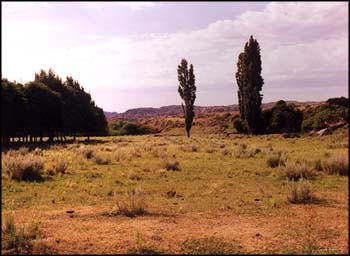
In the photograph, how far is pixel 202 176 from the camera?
16.4 meters

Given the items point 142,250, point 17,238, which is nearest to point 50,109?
point 17,238

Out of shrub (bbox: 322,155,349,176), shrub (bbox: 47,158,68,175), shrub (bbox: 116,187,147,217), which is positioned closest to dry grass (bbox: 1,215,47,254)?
shrub (bbox: 116,187,147,217)

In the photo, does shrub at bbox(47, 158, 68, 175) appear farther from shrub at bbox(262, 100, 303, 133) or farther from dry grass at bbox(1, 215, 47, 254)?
shrub at bbox(262, 100, 303, 133)

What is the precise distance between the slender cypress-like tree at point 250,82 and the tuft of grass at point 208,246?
4163 centimetres

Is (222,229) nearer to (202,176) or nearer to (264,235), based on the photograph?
(264,235)

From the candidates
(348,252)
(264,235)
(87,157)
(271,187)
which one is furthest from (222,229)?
(87,157)

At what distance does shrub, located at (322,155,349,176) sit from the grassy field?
0.13 ft

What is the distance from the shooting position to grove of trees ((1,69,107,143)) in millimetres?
39719

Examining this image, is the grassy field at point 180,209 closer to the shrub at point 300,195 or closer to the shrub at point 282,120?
the shrub at point 300,195

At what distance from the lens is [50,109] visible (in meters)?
44.7

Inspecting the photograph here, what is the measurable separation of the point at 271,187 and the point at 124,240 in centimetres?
746

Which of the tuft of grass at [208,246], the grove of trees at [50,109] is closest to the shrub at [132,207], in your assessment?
the tuft of grass at [208,246]

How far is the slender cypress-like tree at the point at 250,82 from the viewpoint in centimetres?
4809

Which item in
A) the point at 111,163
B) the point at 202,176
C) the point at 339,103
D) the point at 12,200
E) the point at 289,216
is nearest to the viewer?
the point at 289,216
